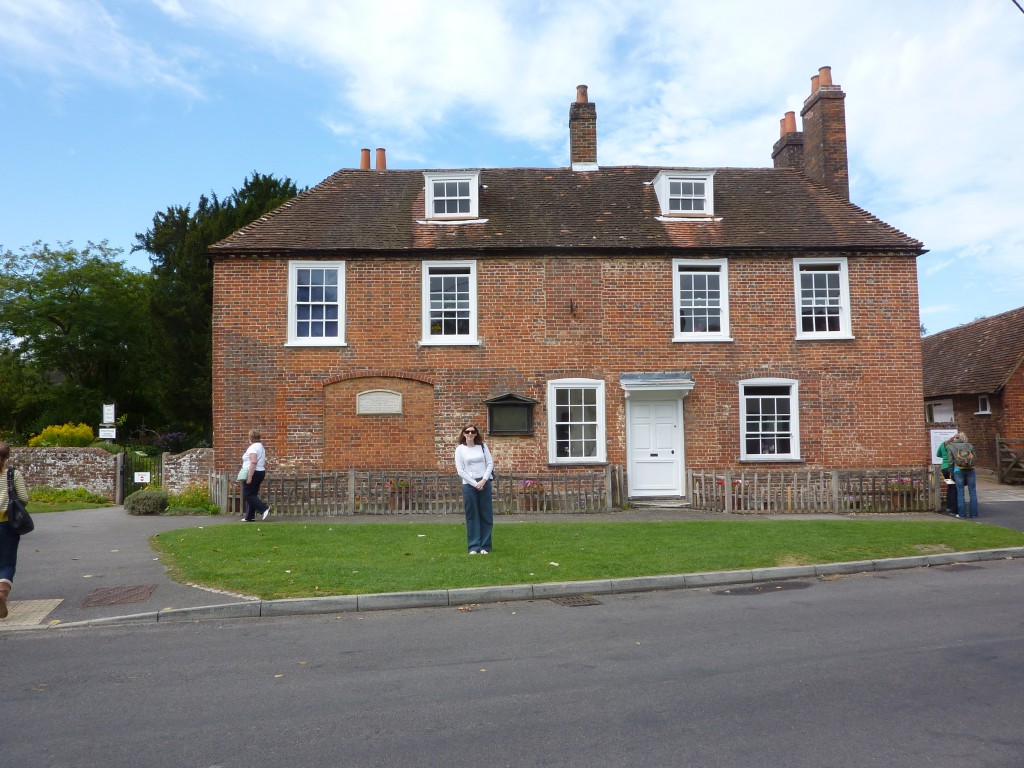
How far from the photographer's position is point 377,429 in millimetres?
17703

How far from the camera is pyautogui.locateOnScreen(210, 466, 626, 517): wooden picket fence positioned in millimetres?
15820

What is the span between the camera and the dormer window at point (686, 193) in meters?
19.4

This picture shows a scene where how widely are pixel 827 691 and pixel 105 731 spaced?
4742 millimetres

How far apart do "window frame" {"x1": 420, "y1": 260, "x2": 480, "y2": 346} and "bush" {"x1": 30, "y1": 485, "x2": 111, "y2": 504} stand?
916 cm

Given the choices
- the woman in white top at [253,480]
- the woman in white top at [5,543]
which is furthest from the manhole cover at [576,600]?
the woman in white top at [253,480]

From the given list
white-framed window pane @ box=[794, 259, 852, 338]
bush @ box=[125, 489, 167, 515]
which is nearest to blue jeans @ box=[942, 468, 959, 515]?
white-framed window pane @ box=[794, 259, 852, 338]

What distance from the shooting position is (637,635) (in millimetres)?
7098

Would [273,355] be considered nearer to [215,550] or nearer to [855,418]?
[215,550]

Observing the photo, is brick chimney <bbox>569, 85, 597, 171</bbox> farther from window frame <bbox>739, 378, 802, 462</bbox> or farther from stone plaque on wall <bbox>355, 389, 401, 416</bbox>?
stone plaque on wall <bbox>355, 389, 401, 416</bbox>

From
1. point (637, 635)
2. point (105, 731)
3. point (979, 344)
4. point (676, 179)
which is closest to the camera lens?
point (105, 731)

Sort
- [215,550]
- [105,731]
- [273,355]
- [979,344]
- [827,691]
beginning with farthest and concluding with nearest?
1. [979,344]
2. [273,355]
3. [215,550]
4. [827,691]
5. [105,731]

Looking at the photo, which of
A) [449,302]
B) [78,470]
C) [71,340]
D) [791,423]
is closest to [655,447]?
[791,423]

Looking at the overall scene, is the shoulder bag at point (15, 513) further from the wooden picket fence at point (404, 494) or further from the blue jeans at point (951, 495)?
the blue jeans at point (951, 495)

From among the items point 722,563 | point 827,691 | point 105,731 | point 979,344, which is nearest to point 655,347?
point 722,563
